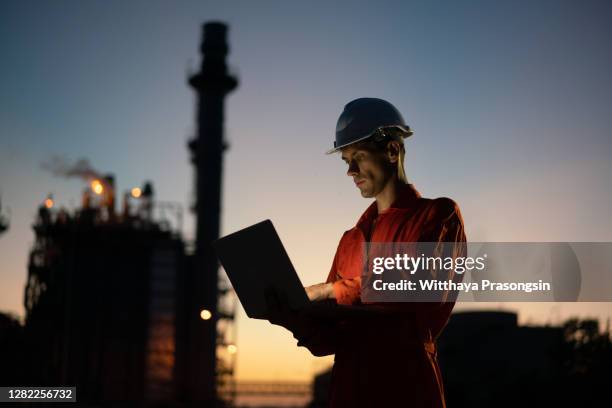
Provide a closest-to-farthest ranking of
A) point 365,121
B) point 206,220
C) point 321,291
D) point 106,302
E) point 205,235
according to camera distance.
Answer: point 365,121, point 321,291, point 206,220, point 205,235, point 106,302

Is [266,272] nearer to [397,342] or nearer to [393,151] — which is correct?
[397,342]

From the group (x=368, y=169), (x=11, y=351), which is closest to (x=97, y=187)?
(x=11, y=351)

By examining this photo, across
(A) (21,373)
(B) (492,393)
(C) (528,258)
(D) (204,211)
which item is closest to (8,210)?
(A) (21,373)

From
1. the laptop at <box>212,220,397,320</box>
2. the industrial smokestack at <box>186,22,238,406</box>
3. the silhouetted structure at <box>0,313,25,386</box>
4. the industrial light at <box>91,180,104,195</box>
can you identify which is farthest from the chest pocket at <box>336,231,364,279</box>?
the industrial light at <box>91,180,104,195</box>

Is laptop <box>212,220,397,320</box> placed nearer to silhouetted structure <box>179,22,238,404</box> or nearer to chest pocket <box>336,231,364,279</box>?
chest pocket <box>336,231,364,279</box>

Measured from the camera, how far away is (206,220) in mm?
35375

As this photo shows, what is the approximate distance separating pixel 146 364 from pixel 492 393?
1801cm

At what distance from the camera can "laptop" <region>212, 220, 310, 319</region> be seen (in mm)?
2963

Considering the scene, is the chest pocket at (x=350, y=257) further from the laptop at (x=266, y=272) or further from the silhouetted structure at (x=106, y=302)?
the silhouetted structure at (x=106, y=302)

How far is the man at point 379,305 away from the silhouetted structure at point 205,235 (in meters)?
32.1

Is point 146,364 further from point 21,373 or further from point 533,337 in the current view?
point 533,337

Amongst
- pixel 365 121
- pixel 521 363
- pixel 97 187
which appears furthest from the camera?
pixel 97 187

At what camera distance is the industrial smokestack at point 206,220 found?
3538cm

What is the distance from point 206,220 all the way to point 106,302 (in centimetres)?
653
